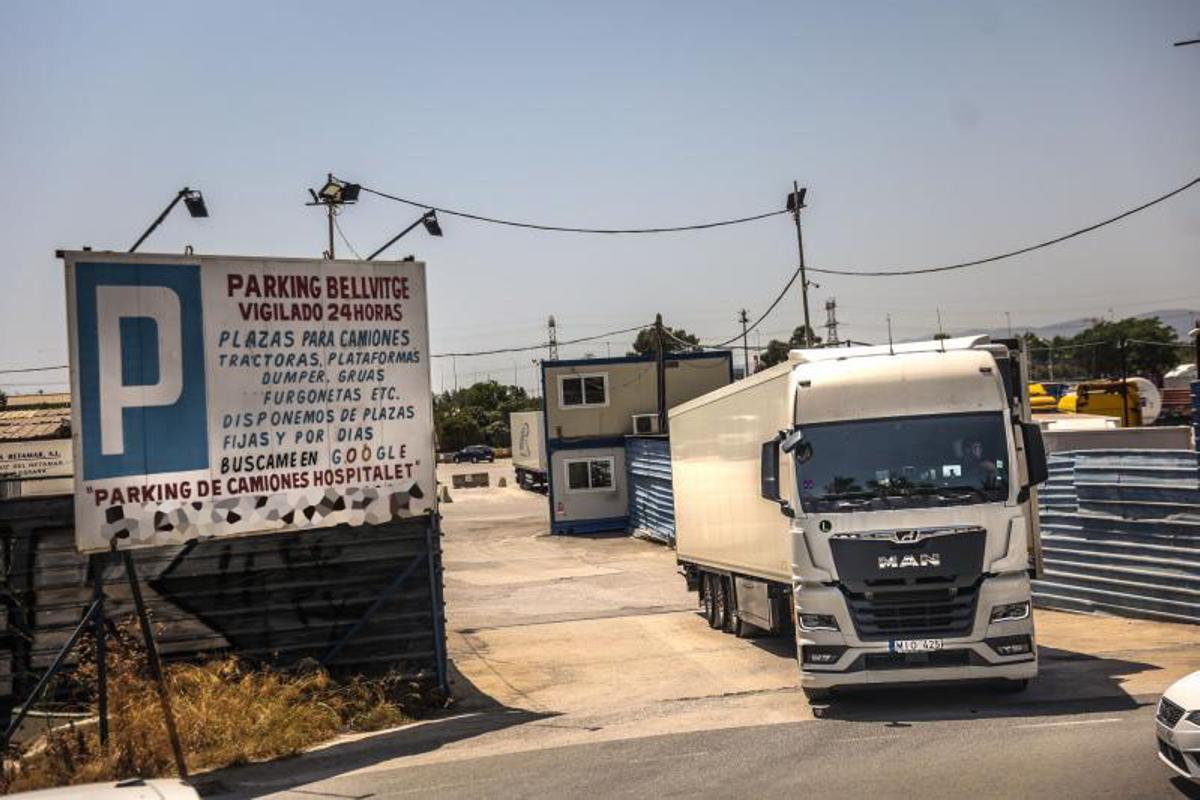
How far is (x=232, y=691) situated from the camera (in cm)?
1368

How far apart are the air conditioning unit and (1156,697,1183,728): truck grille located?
3585cm

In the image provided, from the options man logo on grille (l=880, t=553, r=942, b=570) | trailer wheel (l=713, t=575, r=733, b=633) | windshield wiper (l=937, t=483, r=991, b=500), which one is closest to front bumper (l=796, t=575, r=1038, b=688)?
man logo on grille (l=880, t=553, r=942, b=570)

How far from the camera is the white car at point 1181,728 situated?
808 cm

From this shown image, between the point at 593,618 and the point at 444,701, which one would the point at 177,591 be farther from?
the point at 593,618

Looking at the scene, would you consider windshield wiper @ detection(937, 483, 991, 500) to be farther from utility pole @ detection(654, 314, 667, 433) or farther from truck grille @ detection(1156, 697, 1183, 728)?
utility pole @ detection(654, 314, 667, 433)

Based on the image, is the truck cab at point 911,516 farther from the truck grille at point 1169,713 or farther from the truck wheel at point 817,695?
the truck grille at point 1169,713

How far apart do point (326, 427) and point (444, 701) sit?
12.2 feet

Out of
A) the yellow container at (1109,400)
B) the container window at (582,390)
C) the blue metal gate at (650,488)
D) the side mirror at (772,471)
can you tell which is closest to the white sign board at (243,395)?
the side mirror at (772,471)

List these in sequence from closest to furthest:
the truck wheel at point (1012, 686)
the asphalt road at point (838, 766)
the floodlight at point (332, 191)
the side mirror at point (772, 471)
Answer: the asphalt road at point (838, 766) < the truck wheel at point (1012, 686) < the side mirror at point (772, 471) < the floodlight at point (332, 191)

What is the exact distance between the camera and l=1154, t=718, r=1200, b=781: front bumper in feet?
26.4

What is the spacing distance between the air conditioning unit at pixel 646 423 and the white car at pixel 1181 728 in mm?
35919

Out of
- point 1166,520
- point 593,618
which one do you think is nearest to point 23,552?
point 593,618

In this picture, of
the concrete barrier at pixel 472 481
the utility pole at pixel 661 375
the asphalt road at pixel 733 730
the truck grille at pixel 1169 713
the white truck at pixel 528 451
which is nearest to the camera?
the truck grille at pixel 1169 713

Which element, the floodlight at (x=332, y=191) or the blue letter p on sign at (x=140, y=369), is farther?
the floodlight at (x=332, y=191)
